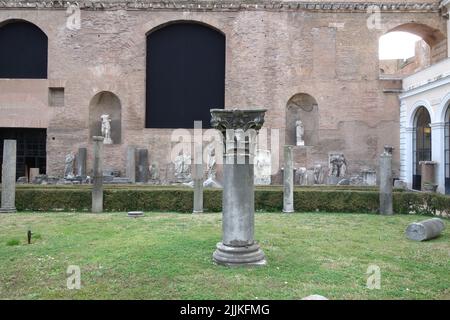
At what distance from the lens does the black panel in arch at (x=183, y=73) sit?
22359 mm

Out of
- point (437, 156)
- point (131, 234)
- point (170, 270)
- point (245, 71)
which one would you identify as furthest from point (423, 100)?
point (170, 270)

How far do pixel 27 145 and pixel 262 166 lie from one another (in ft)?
42.9

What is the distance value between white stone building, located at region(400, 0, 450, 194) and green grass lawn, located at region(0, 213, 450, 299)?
794 centimetres

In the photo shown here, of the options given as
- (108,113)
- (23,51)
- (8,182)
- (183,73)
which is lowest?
(8,182)

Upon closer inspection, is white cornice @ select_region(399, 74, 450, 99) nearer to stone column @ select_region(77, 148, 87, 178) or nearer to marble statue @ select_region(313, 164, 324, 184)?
marble statue @ select_region(313, 164, 324, 184)

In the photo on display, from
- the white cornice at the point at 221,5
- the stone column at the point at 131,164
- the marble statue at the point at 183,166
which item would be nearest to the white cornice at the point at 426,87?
the white cornice at the point at 221,5

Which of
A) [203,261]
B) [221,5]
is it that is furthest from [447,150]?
[203,261]

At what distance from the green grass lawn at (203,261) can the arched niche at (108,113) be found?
12.7 m

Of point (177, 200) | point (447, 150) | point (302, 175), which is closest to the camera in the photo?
point (177, 200)

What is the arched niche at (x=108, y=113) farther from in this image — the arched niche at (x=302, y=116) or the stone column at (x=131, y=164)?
the arched niche at (x=302, y=116)

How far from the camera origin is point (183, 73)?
73.5 feet

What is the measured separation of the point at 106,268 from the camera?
6055mm

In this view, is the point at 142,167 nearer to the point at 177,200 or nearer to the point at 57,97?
the point at 57,97

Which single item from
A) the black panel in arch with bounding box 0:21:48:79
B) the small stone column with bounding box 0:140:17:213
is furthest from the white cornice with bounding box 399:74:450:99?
the black panel in arch with bounding box 0:21:48:79
